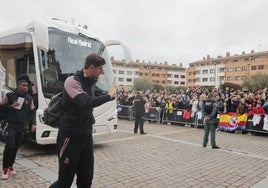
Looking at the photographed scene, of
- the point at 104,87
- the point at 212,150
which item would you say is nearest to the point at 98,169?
the point at 104,87

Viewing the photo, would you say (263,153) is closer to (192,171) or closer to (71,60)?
(192,171)

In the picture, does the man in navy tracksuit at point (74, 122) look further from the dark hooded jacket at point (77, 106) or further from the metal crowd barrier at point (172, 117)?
the metal crowd barrier at point (172, 117)

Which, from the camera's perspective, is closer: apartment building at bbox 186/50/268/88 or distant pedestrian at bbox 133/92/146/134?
distant pedestrian at bbox 133/92/146/134

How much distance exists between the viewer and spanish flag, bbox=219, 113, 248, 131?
44.4 feet

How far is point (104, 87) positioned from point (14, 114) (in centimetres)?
327

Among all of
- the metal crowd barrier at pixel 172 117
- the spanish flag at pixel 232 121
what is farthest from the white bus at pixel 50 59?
the metal crowd barrier at pixel 172 117

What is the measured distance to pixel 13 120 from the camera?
563 centimetres

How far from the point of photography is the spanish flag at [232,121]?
1354 cm

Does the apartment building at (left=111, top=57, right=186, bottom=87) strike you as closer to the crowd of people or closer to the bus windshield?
the crowd of people

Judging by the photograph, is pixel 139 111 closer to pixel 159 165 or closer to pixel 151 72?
pixel 159 165

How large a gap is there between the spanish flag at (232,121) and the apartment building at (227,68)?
3063 inches

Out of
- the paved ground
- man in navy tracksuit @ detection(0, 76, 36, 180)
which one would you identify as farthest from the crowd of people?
Result: man in navy tracksuit @ detection(0, 76, 36, 180)

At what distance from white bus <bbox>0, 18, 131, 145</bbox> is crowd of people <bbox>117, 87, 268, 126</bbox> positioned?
14.3 ft

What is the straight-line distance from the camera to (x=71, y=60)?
8.24 m
